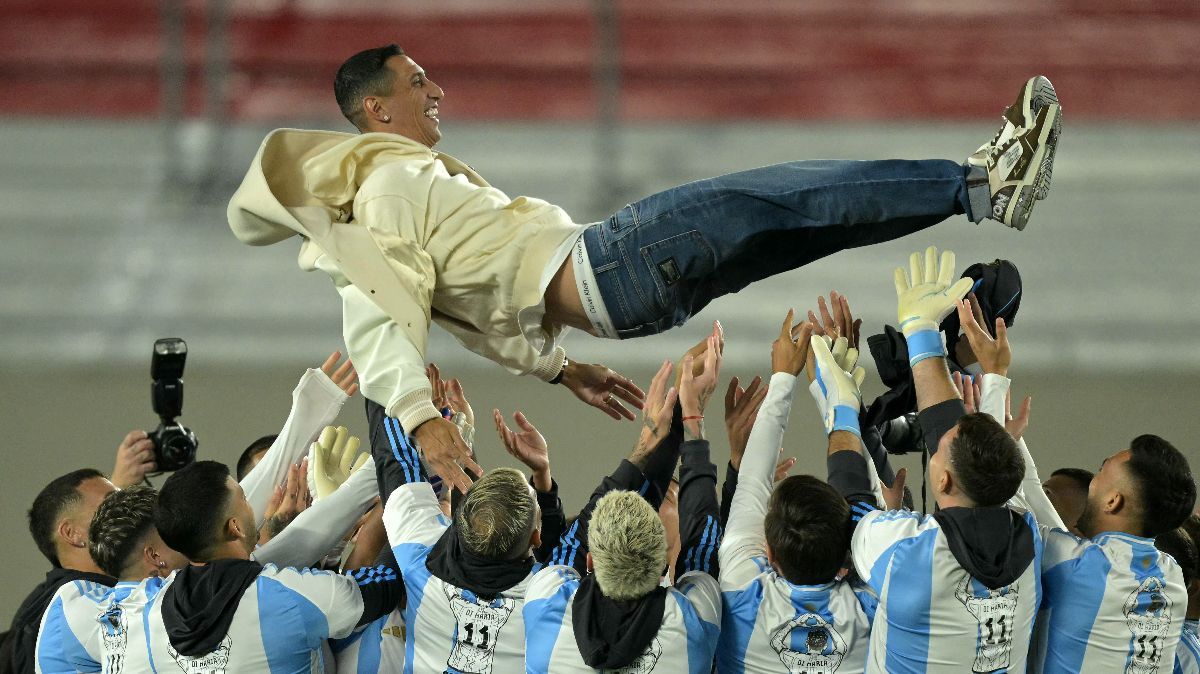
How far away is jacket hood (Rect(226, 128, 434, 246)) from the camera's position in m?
2.56

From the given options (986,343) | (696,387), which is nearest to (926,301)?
(986,343)

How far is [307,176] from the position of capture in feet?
8.71

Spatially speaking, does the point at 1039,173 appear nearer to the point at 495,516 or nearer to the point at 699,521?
the point at 699,521

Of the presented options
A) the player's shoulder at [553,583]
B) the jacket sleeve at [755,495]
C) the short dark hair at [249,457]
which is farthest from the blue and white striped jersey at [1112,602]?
the short dark hair at [249,457]

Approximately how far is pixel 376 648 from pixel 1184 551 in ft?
5.27

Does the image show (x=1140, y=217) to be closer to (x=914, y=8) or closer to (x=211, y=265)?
(x=914, y=8)

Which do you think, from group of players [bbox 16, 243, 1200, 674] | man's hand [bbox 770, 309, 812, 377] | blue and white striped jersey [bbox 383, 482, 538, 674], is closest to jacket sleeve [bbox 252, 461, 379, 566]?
group of players [bbox 16, 243, 1200, 674]

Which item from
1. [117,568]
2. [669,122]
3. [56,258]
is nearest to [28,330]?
[56,258]

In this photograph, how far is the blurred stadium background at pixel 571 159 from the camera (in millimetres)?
4957

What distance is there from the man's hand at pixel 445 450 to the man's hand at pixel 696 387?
0.44m

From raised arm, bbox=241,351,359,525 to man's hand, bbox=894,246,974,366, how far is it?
1263 millimetres

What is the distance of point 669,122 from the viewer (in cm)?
516

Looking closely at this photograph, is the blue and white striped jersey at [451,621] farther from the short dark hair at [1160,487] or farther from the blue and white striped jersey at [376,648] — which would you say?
Answer: the short dark hair at [1160,487]

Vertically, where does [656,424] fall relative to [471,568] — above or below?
above
